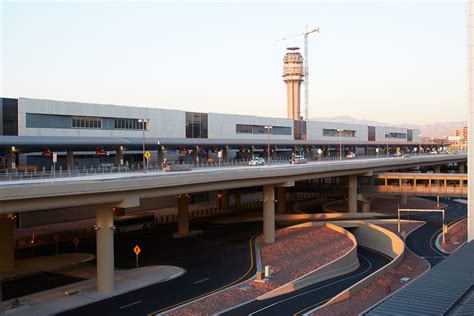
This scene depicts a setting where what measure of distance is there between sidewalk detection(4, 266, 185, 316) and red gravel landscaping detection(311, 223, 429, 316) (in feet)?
46.4

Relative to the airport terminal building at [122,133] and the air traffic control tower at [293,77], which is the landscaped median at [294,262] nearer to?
the airport terminal building at [122,133]

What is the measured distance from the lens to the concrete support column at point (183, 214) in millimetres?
60562

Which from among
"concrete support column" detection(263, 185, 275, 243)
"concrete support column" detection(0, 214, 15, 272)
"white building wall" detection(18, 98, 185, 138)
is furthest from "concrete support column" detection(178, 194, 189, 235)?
"concrete support column" detection(0, 214, 15, 272)

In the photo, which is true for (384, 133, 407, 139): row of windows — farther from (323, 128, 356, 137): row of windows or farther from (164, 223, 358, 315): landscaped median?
(164, 223, 358, 315): landscaped median

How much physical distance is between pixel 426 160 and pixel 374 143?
1098 inches

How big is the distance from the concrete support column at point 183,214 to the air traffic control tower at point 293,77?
107 metres

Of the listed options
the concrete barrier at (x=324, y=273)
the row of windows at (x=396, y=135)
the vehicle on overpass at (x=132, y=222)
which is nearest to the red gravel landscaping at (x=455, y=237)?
the concrete barrier at (x=324, y=273)

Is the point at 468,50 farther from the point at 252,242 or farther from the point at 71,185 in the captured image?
the point at 71,185

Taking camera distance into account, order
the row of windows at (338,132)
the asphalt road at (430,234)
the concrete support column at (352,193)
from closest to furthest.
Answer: the asphalt road at (430,234), the concrete support column at (352,193), the row of windows at (338,132)

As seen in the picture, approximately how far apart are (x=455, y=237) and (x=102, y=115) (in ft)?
147

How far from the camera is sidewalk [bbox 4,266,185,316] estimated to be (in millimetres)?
33125

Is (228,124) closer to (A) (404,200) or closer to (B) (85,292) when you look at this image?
(A) (404,200)

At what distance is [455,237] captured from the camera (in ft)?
193

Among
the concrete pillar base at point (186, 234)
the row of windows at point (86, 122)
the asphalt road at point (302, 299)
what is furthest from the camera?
the row of windows at point (86, 122)
